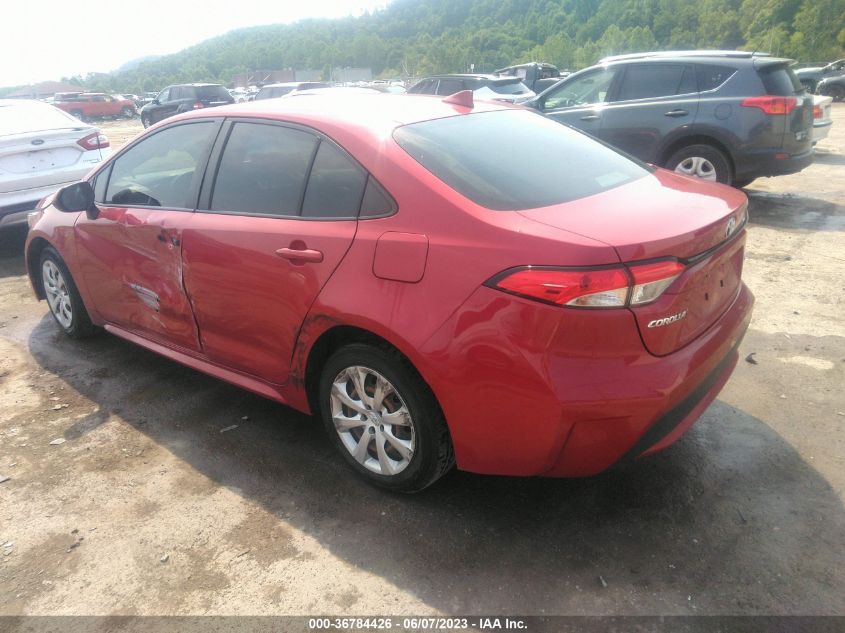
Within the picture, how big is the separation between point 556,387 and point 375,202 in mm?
1030

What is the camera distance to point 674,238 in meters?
2.19

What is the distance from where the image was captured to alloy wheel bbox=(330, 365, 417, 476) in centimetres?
258

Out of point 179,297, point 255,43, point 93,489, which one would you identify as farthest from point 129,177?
point 255,43

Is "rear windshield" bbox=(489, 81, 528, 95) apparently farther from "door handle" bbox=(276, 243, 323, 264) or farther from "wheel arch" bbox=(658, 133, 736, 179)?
"door handle" bbox=(276, 243, 323, 264)

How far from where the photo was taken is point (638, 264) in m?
2.08

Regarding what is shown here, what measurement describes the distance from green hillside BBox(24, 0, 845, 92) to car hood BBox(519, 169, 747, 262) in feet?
203

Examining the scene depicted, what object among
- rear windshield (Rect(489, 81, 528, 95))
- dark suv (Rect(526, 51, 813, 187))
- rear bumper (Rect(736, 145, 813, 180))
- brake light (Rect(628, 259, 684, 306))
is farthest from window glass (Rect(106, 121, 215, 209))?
rear windshield (Rect(489, 81, 528, 95))

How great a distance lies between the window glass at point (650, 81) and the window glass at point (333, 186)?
6.02 metres

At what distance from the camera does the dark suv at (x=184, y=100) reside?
23.6m

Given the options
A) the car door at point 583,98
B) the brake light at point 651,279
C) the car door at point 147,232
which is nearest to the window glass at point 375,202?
the brake light at point 651,279

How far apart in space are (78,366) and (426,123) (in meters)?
2.97

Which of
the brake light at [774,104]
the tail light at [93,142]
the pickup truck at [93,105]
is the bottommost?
the pickup truck at [93,105]

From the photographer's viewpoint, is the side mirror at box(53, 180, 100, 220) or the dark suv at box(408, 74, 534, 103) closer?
the side mirror at box(53, 180, 100, 220)

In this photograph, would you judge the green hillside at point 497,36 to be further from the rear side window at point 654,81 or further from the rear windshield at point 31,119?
the rear windshield at point 31,119
